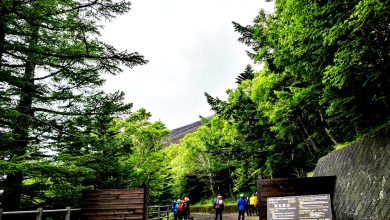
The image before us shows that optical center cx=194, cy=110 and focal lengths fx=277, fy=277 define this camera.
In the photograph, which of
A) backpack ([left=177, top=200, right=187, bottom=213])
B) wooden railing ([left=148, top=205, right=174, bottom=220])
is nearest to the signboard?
wooden railing ([left=148, top=205, right=174, bottom=220])

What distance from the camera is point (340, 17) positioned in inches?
239

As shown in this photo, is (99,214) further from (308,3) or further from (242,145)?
(242,145)

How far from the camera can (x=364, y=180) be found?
6637 mm

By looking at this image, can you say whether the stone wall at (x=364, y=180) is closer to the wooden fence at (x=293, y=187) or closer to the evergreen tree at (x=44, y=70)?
the wooden fence at (x=293, y=187)

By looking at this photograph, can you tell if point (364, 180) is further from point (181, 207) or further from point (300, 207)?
point (181, 207)

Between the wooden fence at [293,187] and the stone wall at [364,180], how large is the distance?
0.46 m

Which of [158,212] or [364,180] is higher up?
[364,180]

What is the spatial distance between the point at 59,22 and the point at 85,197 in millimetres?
5566

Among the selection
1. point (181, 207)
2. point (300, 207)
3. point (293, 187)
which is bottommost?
point (181, 207)

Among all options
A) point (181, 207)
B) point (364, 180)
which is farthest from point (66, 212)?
point (181, 207)

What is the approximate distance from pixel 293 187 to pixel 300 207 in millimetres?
580

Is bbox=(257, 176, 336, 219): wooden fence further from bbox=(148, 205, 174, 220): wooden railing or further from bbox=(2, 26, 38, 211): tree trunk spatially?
bbox=(148, 205, 174, 220): wooden railing

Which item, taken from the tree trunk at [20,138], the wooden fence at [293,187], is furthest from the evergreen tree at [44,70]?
the wooden fence at [293,187]

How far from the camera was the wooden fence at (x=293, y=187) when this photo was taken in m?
7.69
